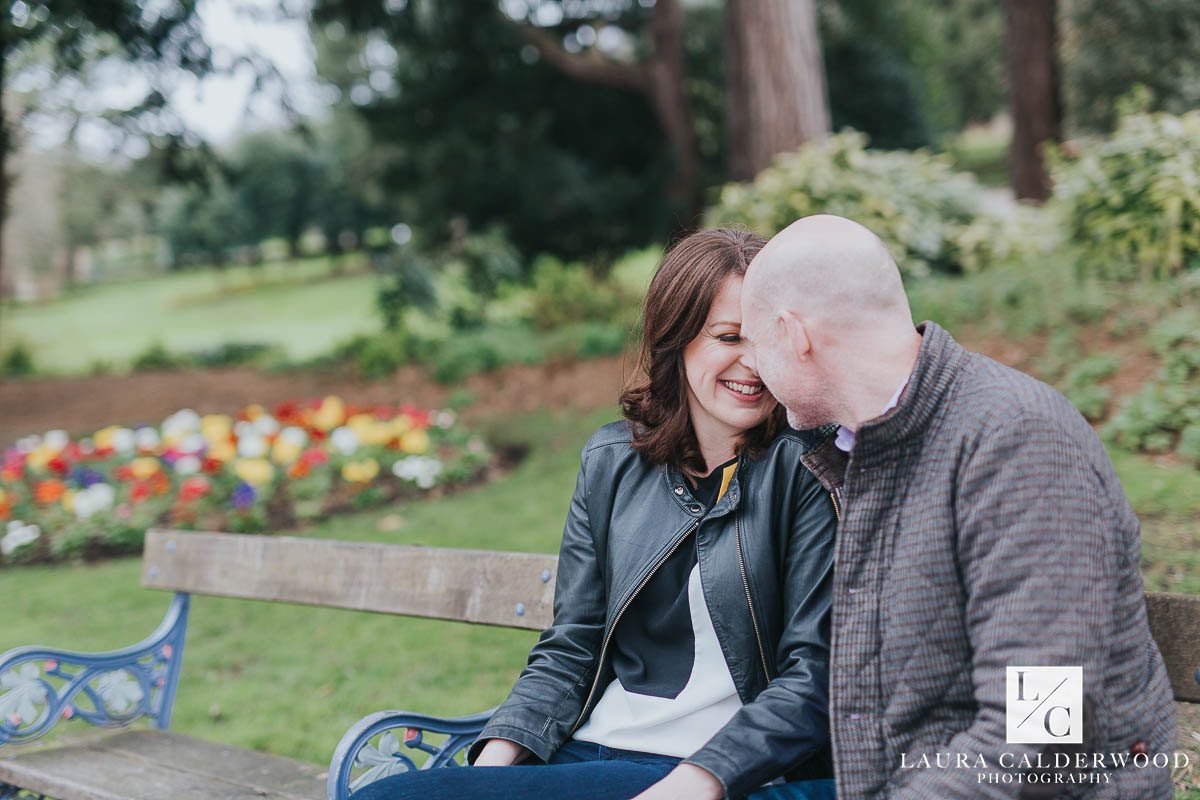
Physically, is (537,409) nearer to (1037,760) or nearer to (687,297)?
(687,297)

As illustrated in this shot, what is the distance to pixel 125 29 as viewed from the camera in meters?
9.39

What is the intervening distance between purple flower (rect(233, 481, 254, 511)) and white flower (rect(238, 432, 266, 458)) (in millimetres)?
366

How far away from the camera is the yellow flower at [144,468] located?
7.12m

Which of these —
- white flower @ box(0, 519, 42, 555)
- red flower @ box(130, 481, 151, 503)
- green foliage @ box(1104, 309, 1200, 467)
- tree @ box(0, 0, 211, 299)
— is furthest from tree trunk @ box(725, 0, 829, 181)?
white flower @ box(0, 519, 42, 555)

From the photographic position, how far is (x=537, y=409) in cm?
899

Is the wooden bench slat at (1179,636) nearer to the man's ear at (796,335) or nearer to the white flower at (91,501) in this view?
the man's ear at (796,335)

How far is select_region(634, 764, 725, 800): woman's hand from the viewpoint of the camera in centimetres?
204

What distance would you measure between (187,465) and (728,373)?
567cm

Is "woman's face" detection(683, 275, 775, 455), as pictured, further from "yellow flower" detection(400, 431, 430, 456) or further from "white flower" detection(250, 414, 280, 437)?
"white flower" detection(250, 414, 280, 437)

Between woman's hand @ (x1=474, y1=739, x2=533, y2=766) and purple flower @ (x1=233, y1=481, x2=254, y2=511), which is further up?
woman's hand @ (x1=474, y1=739, x2=533, y2=766)

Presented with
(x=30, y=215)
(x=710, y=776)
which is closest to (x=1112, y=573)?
(x=710, y=776)

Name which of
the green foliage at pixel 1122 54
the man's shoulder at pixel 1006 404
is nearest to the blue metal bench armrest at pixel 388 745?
the man's shoulder at pixel 1006 404

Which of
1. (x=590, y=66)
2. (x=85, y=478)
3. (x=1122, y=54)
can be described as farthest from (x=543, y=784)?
(x=1122, y=54)

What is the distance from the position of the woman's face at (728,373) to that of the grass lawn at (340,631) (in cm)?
222
